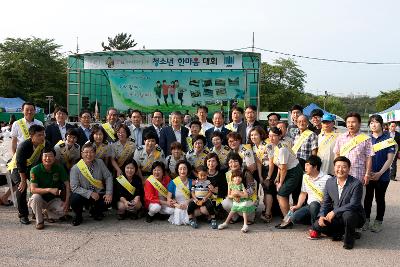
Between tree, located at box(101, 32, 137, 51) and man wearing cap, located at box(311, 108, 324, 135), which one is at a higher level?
tree, located at box(101, 32, 137, 51)

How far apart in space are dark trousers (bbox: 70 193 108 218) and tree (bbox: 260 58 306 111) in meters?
34.5

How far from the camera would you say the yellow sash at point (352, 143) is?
5.02 metres

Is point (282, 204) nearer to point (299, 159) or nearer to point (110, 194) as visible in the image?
point (299, 159)

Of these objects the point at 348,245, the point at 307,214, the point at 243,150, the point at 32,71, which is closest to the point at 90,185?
the point at 243,150

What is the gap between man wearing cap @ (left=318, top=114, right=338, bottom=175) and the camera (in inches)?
211

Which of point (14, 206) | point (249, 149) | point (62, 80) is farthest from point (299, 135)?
point (62, 80)

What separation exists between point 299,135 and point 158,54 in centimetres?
1254

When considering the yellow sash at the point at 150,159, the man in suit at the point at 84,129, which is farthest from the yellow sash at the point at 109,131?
the yellow sash at the point at 150,159

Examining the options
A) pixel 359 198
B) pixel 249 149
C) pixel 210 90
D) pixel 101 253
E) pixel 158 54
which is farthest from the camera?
pixel 210 90

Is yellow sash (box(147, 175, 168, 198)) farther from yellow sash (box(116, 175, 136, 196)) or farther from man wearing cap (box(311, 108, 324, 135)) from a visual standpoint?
man wearing cap (box(311, 108, 324, 135))

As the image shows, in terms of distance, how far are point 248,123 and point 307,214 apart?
1975mm

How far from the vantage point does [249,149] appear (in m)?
5.71

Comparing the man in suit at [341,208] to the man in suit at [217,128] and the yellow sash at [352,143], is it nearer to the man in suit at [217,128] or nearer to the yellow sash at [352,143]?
the yellow sash at [352,143]

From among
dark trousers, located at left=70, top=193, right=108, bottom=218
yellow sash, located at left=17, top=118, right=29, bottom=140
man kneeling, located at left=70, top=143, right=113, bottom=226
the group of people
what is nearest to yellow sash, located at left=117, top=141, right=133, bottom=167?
the group of people
